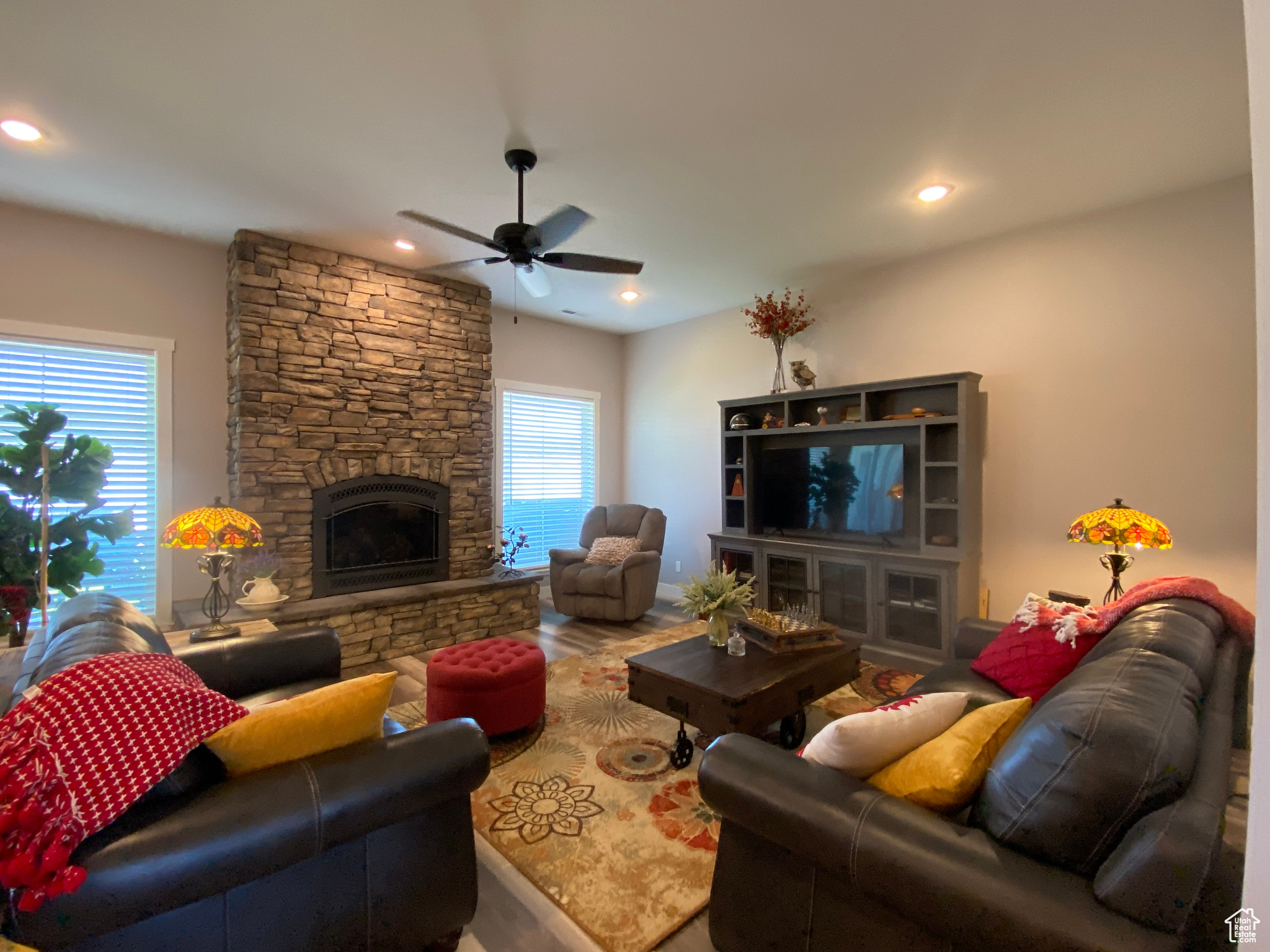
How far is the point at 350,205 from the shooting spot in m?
3.55

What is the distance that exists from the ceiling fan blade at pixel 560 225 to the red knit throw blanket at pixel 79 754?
2.26 m

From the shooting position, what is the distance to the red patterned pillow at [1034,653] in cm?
221

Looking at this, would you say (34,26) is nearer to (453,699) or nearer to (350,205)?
(350,205)

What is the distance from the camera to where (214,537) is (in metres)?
2.89

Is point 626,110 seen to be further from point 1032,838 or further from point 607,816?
point 607,816

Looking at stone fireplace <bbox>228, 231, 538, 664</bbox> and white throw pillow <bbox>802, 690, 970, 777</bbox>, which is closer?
white throw pillow <bbox>802, 690, 970, 777</bbox>

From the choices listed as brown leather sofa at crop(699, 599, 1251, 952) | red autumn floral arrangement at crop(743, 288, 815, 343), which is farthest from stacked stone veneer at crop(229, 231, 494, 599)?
brown leather sofa at crop(699, 599, 1251, 952)

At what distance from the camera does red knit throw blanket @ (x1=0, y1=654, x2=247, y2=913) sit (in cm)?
101

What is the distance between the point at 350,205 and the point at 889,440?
4.03 meters

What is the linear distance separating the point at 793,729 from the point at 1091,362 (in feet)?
9.76

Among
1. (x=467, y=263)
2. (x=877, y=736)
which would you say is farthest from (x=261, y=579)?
(x=877, y=736)

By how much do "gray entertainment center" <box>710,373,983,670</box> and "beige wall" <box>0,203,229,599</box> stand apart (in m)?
4.03

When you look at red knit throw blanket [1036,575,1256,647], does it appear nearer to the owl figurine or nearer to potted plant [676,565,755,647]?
potted plant [676,565,755,647]

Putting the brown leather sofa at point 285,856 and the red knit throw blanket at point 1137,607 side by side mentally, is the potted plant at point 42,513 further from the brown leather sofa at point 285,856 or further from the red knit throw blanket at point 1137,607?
the red knit throw blanket at point 1137,607
